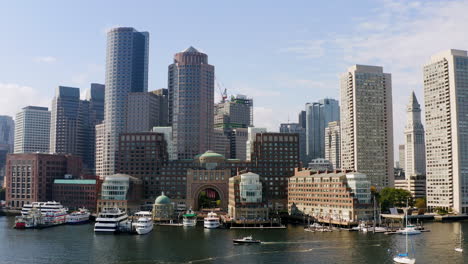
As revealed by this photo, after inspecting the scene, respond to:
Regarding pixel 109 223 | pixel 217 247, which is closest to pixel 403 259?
pixel 217 247

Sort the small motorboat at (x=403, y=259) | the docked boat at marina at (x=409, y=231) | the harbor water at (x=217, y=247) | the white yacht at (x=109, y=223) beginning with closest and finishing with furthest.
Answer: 1. the small motorboat at (x=403, y=259)
2. the harbor water at (x=217, y=247)
3. the docked boat at marina at (x=409, y=231)
4. the white yacht at (x=109, y=223)

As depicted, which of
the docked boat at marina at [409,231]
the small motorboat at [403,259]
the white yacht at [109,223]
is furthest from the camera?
the white yacht at [109,223]

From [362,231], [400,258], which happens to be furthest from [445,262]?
[362,231]

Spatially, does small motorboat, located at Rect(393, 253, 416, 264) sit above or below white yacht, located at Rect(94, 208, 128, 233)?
below

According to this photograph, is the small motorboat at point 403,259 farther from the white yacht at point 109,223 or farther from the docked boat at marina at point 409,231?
the white yacht at point 109,223

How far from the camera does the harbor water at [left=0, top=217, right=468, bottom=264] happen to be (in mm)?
132000

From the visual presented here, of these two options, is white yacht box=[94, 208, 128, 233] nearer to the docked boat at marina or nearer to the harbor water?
the harbor water

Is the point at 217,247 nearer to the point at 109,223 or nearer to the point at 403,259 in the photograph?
the point at 403,259

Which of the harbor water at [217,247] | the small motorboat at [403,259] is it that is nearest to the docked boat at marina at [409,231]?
the harbor water at [217,247]

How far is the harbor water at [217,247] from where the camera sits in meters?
132

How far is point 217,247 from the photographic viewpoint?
15275cm

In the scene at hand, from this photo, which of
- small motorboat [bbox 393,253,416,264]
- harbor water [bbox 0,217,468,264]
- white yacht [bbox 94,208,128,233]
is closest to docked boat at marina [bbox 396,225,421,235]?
harbor water [bbox 0,217,468,264]

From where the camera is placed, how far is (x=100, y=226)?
191000 mm

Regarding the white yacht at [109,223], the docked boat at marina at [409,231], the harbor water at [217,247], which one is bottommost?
the harbor water at [217,247]
